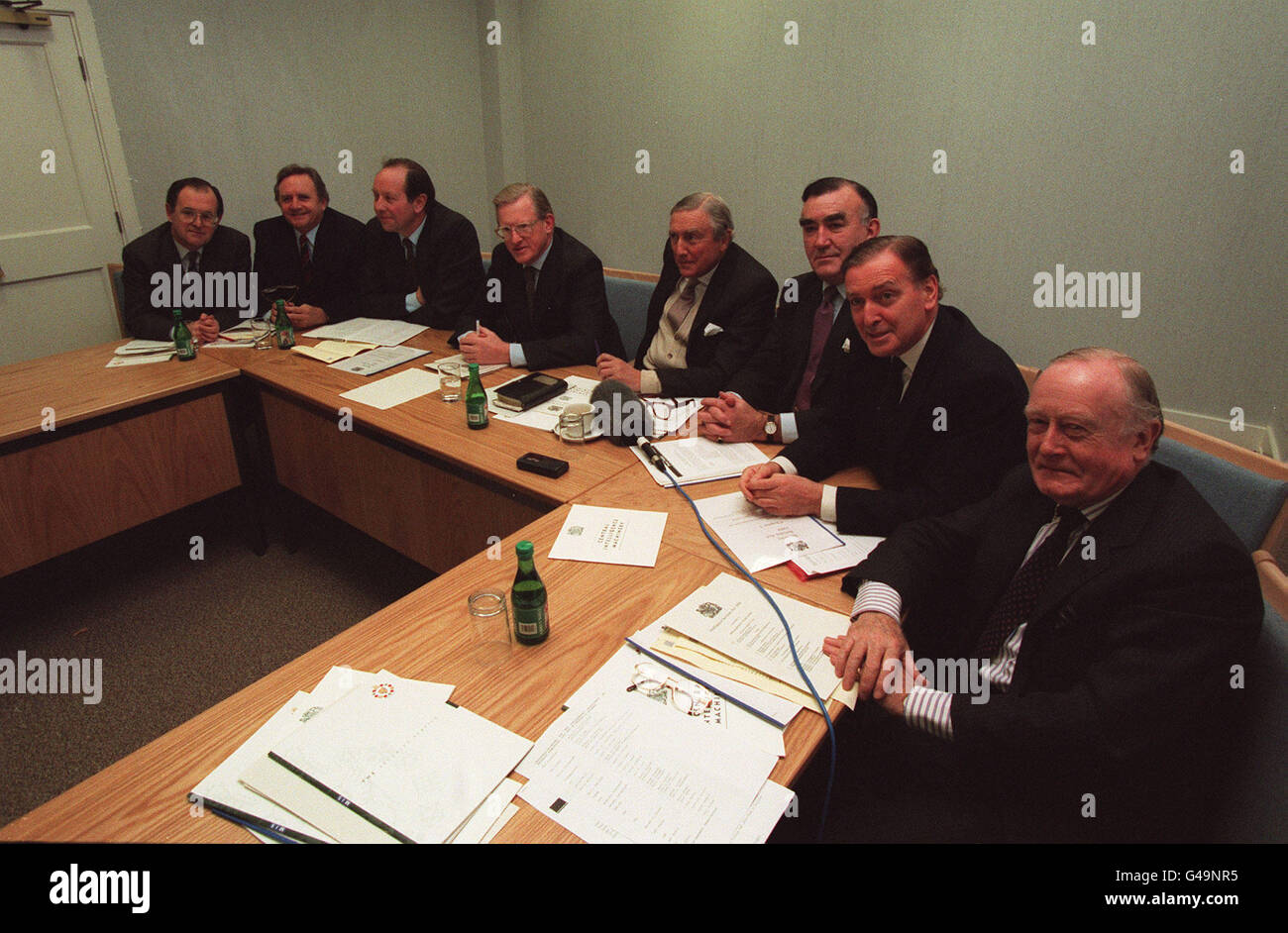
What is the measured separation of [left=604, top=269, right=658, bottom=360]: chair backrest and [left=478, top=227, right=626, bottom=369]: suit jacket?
0.07m

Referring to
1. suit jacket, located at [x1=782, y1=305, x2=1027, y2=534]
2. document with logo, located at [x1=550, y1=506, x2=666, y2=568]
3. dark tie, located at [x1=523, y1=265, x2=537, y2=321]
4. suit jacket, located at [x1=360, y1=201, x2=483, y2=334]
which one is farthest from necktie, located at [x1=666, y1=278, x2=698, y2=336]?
document with logo, located at [x1=550, y1=506, x2=666, y2=568]

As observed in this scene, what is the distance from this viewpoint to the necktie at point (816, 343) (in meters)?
2.35

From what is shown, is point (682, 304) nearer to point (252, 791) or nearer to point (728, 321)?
point (728, 321)

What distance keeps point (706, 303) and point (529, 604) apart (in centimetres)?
170

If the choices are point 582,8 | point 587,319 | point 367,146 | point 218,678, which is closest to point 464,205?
point 367,146

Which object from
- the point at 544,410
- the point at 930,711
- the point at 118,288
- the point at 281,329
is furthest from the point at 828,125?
the point at 118,288

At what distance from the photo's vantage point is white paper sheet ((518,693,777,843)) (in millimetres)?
932

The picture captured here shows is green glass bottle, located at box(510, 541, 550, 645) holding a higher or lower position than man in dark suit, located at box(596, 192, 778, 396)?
lower

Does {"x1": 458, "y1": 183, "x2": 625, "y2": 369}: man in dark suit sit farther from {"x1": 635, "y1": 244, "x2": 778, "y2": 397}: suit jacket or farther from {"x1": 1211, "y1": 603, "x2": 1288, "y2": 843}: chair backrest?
{"x1": 1211, "y1": 603, "x2": 1288, "y2": 843}: chair backrest

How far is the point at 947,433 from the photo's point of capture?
1691 millimetres

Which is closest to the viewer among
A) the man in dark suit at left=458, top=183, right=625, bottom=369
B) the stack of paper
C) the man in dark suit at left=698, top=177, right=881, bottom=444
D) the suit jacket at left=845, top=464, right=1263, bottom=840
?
the stack of paper

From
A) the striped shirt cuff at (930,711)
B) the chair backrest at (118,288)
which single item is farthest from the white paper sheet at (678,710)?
the chair backrest at (118,288)
